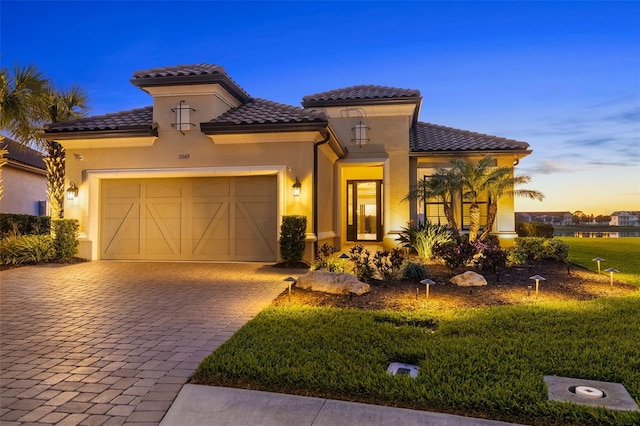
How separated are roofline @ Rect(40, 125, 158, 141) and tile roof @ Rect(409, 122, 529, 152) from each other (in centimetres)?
971

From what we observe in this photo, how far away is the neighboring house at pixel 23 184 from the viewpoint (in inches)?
763

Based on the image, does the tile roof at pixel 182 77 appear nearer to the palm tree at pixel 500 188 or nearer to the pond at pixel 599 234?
the palm tree at pixel 500 188

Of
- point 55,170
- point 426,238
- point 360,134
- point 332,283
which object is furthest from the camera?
point 360,134

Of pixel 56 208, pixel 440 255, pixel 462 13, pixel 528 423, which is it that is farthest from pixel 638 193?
pixel 56 208

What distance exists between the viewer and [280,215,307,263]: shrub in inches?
432

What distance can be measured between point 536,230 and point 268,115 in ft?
43.3

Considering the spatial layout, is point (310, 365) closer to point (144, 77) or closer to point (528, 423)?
point (528, 423)

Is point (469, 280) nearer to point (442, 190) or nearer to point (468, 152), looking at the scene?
point (442, 190)

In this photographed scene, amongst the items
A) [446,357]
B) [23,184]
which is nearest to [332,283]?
[446,357]

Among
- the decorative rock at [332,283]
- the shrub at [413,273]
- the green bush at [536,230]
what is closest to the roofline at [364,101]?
the green bush at [536,230]

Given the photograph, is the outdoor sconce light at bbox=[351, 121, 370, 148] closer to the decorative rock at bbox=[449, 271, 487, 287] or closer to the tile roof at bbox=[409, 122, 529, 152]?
the tile roof at bbox=[409, 122, 529, 152]

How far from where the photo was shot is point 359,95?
15578 mm

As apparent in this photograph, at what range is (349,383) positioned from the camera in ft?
11.2

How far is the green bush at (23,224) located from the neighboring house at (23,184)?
397 cm
